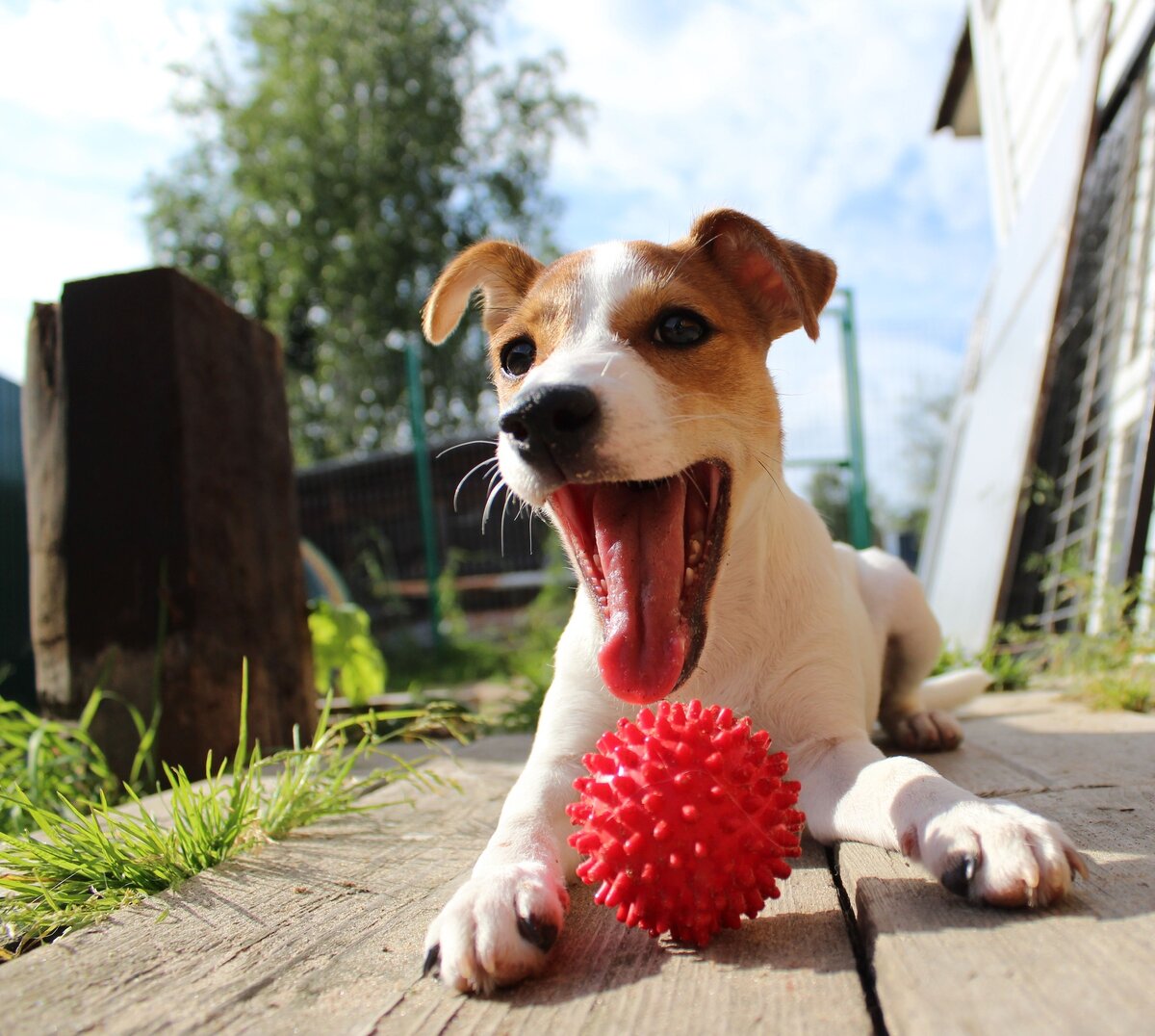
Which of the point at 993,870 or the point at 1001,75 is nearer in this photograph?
the point at 993,870

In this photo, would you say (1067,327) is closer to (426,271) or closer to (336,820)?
(336,820)

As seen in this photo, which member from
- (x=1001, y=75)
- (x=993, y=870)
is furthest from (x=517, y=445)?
(x=1001, y=75)

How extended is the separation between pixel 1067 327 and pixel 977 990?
227 inches

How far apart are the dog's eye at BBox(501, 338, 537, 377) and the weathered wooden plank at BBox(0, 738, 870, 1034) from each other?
1.24 m

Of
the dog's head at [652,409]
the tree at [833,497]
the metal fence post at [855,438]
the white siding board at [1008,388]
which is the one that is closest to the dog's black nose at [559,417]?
the dog's head at [652,409]

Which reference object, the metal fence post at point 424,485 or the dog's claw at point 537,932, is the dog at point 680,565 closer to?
the dog's claw at point 537,932

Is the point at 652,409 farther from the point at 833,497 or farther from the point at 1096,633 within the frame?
the point at 833,497

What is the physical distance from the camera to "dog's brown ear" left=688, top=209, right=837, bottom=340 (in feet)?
7.67

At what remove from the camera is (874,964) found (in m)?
1.15

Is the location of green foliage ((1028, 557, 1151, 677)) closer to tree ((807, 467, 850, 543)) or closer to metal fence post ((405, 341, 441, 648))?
tree ((807, 467, 850, 543))

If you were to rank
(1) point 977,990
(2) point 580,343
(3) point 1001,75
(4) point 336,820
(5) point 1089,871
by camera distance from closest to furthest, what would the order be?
(1) point 977,990
(5) point 1089,871
(2) point 580,343
(4) point 336,820
(3) point 1001,75

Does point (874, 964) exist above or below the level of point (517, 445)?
below

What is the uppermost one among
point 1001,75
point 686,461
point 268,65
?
point 268,65

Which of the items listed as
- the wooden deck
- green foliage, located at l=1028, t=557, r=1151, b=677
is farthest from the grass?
green foliage, located at l=1028, t=557, r=1151, b=677
